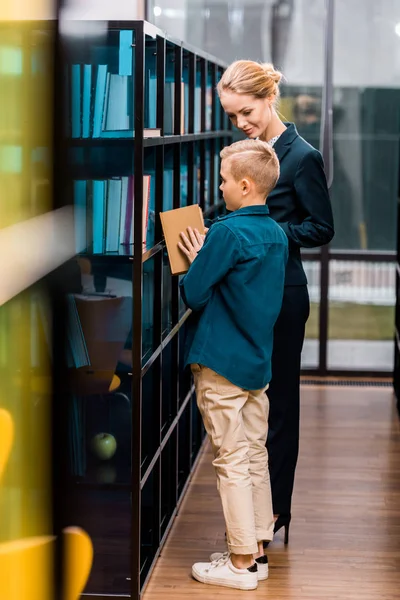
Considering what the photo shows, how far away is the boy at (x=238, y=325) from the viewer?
2.68 meters

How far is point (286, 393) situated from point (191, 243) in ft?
2.10

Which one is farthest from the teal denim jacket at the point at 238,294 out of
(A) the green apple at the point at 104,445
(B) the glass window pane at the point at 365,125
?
(B) the glass window pane at the point at 365,125

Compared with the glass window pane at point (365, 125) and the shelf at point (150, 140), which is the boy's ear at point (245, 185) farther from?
the glass window pane at point (365, 125)

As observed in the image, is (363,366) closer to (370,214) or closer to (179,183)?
(370,214)

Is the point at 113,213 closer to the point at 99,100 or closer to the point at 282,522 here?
the point at 99,100

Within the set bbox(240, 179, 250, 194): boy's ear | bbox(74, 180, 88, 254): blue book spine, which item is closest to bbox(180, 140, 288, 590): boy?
bbox(240, 179, 250, 194): boy's ear

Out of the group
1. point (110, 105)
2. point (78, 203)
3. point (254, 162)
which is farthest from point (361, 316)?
point (78, 203)

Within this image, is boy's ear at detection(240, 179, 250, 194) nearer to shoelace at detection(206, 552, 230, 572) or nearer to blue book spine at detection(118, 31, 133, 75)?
blue book spine at detection(118, 31, 133, 75)

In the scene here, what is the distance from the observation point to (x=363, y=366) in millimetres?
6020

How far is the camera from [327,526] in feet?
11.5

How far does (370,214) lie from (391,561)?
3059 millimetres

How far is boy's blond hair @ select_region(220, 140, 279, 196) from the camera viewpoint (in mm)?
2662

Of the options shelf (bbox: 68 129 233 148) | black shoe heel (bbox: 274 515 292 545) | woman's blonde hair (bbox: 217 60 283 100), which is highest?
woman's blonde hair (bbox: 217 60 283 100)

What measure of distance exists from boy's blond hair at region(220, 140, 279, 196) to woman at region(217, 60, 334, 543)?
244 millimetres
